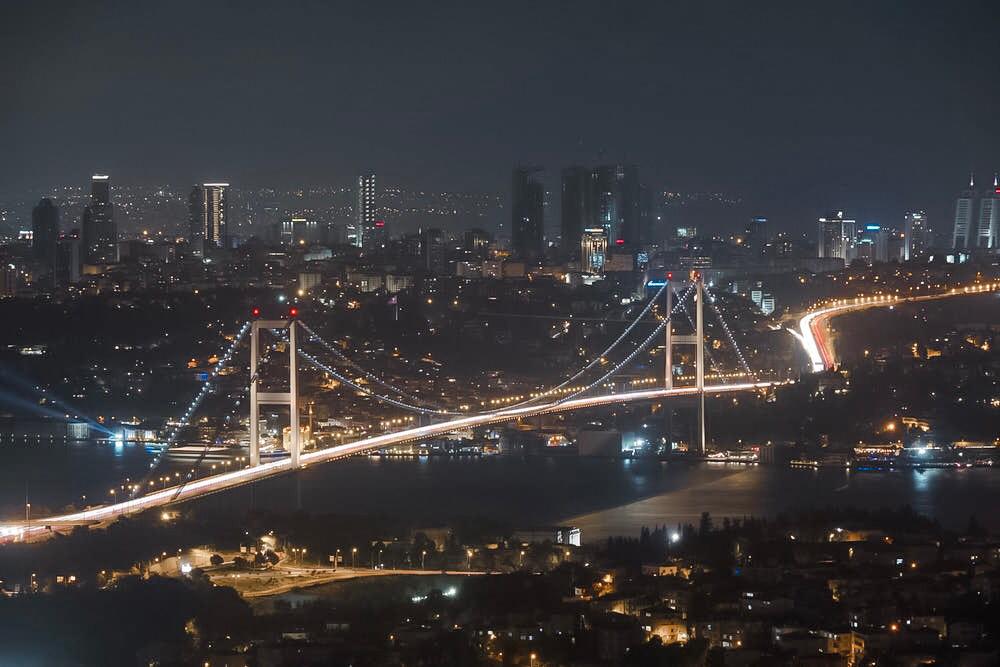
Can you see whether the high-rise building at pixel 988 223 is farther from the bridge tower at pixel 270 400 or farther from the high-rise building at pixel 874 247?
the bridge tower at pixel 270 400

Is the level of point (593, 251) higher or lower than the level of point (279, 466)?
higher

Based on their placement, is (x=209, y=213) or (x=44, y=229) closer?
(x=44, y=229)

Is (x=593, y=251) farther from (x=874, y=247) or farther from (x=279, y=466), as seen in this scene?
(x=279, y=466)

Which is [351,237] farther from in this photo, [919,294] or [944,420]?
[944,420]

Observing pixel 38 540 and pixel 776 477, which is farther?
pixel 776 477

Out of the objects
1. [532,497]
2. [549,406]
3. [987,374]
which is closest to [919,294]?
[987,374]

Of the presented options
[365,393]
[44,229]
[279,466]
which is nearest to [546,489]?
[279,466]

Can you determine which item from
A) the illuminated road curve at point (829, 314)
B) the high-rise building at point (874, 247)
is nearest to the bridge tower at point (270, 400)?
the illuminated road curve at point (829, 314)
